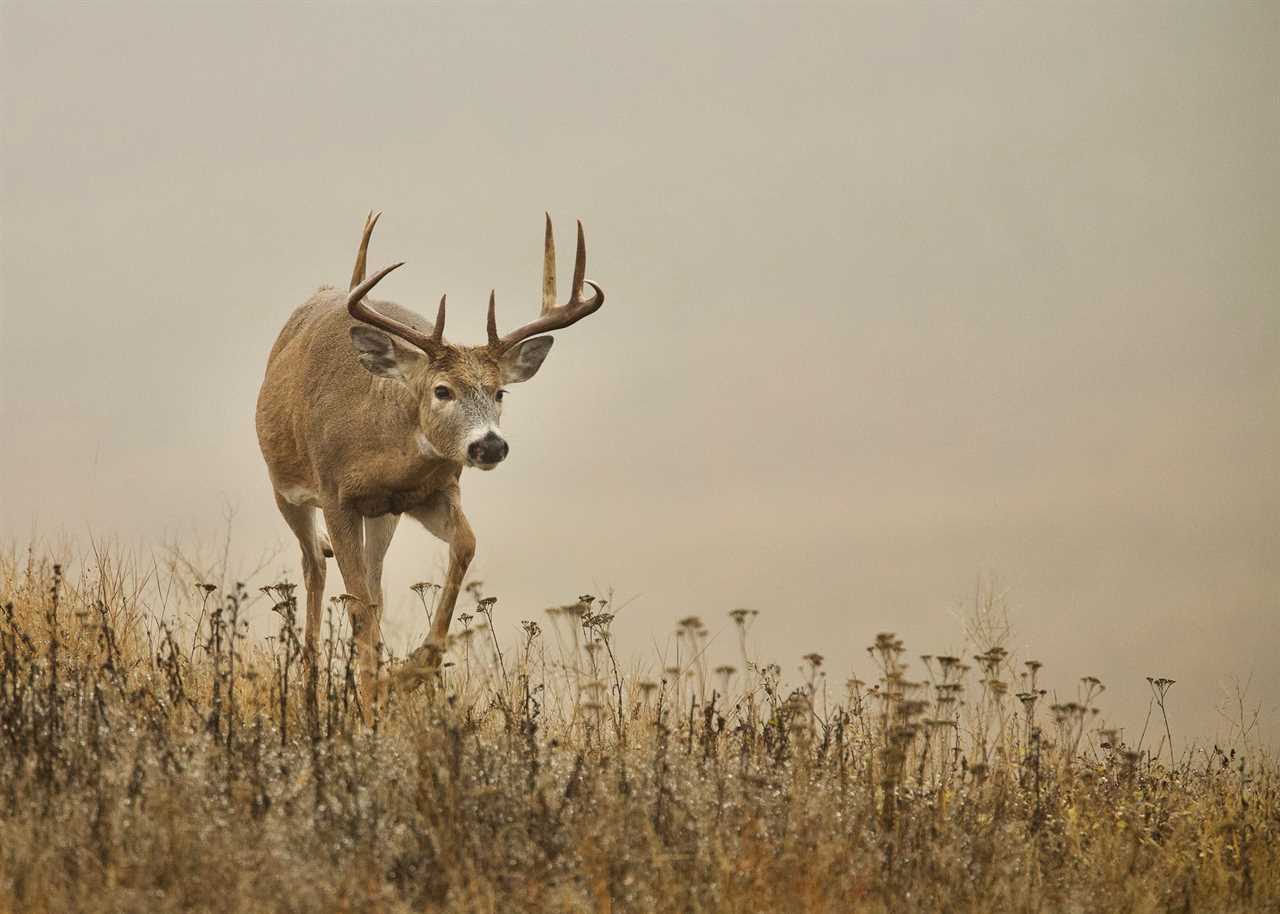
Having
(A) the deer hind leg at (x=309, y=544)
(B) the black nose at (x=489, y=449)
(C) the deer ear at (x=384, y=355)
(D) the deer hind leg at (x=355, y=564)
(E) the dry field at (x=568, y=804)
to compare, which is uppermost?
(C) the deer ear at (x=384, y=355)

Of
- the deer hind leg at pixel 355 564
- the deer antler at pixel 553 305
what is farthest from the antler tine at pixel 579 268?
the deer hind leg at pixel 355 564

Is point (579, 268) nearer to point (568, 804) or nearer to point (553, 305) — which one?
point (553, 305)

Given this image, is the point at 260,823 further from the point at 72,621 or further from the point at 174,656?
the point at 72,621

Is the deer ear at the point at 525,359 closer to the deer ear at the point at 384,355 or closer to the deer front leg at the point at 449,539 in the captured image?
the deer ear at the point at 384,355

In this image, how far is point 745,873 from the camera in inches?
238

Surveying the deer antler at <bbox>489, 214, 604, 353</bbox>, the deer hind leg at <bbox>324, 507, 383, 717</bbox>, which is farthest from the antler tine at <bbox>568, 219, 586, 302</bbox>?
the deer hind leg at <bbox>324, 507, 383, 717</bbox>

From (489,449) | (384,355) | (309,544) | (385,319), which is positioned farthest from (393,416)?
(309,544)

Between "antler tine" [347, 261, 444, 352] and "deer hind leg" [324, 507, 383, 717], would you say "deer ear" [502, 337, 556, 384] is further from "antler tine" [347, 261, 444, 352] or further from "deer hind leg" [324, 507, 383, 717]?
"deer hind leg" [324, 507, 383, 717]

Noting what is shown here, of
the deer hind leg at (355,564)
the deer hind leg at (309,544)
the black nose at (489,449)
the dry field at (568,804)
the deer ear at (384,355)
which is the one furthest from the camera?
the deer hind leg at (309,544)

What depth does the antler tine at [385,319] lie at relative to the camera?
1031 centimetres

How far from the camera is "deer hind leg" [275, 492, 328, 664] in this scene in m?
12.8

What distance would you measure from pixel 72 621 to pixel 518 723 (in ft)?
13.2

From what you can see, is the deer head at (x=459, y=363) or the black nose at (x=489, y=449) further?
the deer head at (x=459, y=363)

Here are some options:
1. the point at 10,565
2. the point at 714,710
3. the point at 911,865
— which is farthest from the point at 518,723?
the point at 10,565
